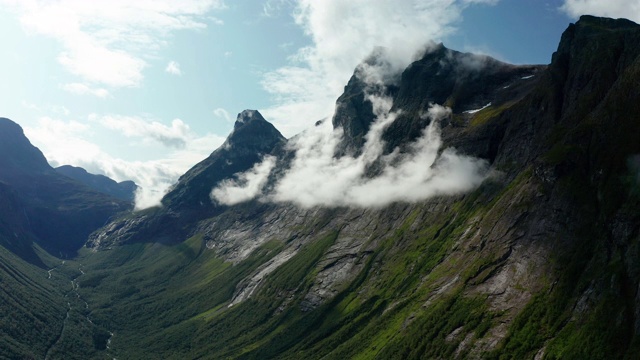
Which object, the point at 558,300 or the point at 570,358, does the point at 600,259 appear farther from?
the point at 570,358

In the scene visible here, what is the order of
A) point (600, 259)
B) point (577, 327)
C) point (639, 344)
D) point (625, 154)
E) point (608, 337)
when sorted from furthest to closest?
point (625, 154)
point (600, 259)
point (577, 327)
point (608, 337)
point (639, 344)

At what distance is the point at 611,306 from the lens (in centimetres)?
16625

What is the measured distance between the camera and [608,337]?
160 metres

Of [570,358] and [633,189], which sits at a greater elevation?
[633,189]

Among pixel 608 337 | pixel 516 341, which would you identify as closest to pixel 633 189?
pixel 608 337

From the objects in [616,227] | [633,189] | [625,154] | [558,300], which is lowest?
[558,300]

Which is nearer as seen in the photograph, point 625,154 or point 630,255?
point 630,255

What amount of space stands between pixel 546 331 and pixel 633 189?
2695 inches

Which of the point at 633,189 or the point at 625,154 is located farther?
the point at 625,154

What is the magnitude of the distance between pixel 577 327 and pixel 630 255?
33.8 metres

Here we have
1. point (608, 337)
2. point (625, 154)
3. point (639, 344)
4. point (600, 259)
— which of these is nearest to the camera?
point (639, 344)

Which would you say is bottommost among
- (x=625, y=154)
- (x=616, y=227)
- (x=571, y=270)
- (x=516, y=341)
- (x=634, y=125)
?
(x=516, y=341)

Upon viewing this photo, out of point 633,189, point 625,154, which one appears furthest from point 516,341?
point 625,154

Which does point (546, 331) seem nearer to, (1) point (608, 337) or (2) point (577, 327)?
(2) point (577, 327)
